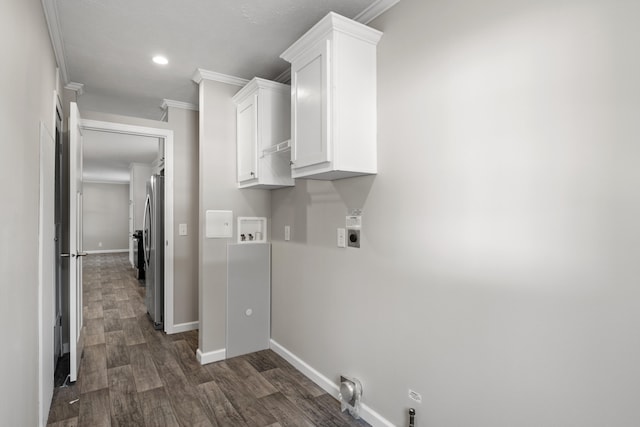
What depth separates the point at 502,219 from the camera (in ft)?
4.81

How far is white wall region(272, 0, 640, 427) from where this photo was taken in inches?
45.3

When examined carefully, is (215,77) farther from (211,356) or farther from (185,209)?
(211,356)

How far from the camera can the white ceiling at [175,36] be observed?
6.85ft

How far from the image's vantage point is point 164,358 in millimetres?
3141

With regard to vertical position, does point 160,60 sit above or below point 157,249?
above

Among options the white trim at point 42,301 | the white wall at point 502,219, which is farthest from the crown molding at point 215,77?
the white wall at point 502,219

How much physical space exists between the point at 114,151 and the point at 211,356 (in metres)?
5.35

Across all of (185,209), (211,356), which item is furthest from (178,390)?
(185,209)

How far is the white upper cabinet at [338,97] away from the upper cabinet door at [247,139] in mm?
788

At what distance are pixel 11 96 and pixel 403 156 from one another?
1810 mm

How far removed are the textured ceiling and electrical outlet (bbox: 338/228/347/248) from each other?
1438 mm

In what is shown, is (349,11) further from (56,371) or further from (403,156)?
(56,371)

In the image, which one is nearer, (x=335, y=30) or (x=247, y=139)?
(x=335, y=30)

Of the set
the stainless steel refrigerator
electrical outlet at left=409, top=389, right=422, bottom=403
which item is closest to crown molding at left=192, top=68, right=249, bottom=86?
the stainless steel refrigerator
